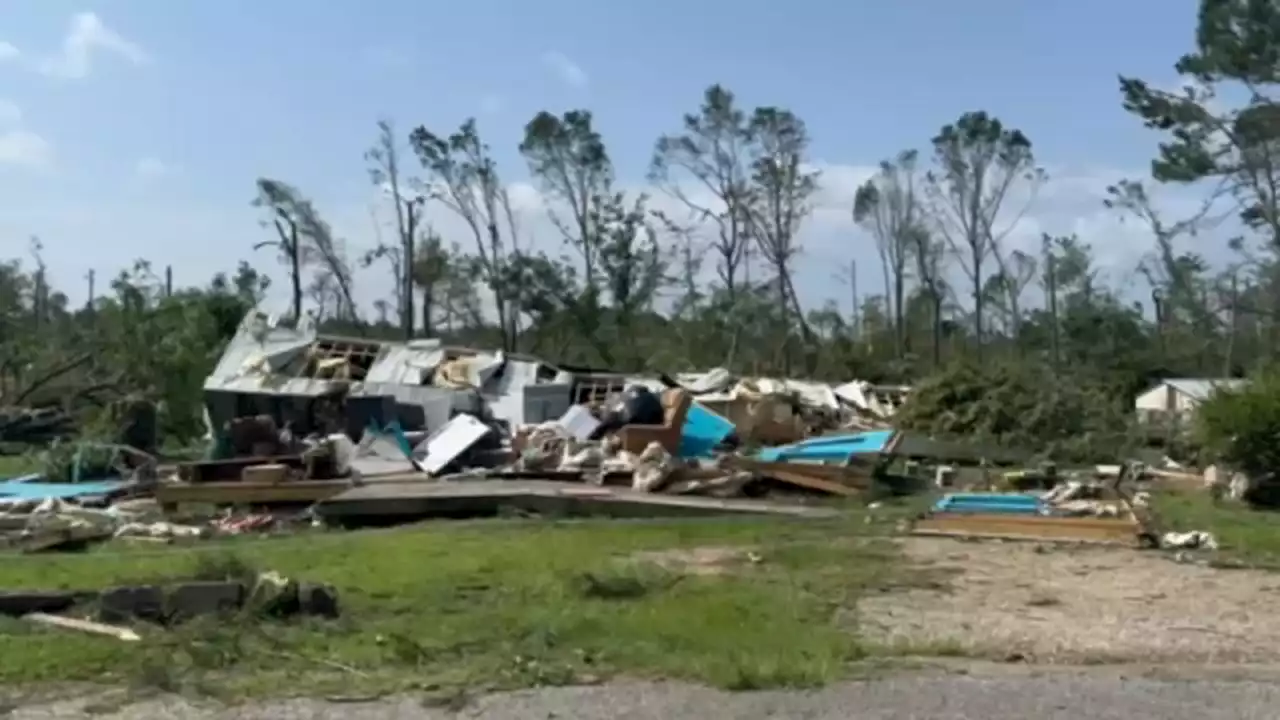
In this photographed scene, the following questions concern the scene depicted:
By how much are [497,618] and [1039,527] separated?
23.9 ft

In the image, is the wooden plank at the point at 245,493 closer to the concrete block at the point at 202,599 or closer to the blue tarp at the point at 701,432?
the blue tarp at the point at 701,432

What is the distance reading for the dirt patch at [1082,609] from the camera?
877cm

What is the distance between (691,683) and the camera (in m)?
7.57

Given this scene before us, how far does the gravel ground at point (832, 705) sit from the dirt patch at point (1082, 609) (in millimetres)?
1105

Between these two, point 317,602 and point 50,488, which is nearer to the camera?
point 317,602

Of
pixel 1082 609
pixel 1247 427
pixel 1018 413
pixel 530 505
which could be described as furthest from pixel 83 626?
pixel 1018 413

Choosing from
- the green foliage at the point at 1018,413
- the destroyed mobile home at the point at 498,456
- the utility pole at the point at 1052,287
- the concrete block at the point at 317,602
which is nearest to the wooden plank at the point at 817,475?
the destroyed mobile home at the point at 498,456

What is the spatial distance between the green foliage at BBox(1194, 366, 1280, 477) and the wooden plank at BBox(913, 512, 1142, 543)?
452 cm

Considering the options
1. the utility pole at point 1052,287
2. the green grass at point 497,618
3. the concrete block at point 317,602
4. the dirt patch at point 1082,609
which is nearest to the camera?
the green grass at point 497,618

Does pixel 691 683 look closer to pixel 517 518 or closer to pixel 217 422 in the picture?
pixel 517 518

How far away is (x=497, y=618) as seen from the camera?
9.52 metres

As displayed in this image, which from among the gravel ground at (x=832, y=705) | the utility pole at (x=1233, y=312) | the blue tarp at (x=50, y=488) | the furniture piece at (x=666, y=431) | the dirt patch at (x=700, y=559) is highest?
the utility pole at (x=1233, y=312)

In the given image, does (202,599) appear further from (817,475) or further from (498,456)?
(498,456)

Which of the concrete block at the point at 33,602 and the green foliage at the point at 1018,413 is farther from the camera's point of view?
the green foliage at the point at 1018,413
